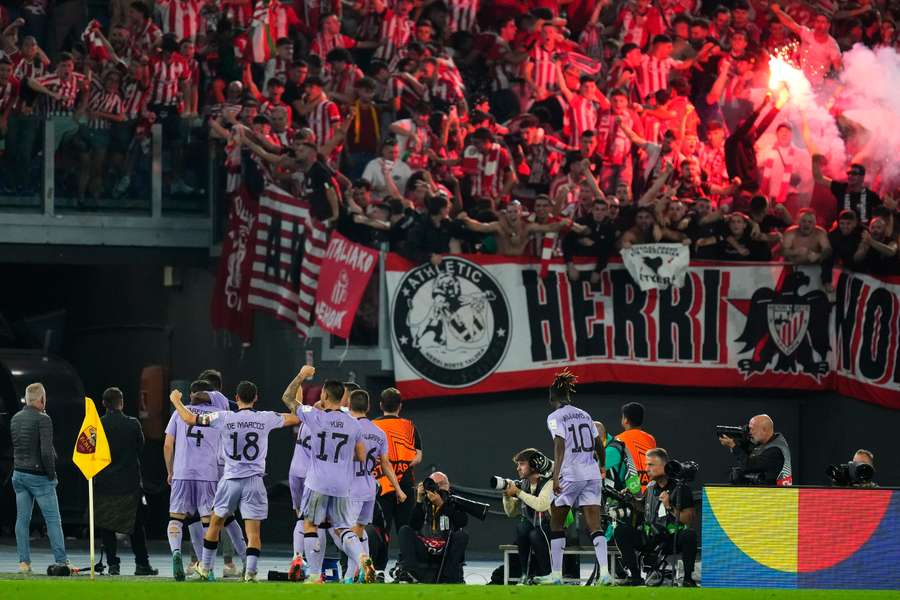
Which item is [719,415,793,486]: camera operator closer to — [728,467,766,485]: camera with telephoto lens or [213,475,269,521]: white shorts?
[728,467,766,485]: camera with telephoto lens

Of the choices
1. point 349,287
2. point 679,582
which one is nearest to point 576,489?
point 679,582

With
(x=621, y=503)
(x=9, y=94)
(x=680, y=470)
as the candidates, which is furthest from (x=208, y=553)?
(x=9, y=94)

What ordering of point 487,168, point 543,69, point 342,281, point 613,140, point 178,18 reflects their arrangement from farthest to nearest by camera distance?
point 543,69 → point 178,18 → point 613,140 → point 487,168 → point 342,281

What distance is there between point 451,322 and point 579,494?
5.90m

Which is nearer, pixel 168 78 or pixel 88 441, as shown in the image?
pixel 88 441

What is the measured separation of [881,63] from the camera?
26844mm

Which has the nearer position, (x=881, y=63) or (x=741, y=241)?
(x=741, y=241)

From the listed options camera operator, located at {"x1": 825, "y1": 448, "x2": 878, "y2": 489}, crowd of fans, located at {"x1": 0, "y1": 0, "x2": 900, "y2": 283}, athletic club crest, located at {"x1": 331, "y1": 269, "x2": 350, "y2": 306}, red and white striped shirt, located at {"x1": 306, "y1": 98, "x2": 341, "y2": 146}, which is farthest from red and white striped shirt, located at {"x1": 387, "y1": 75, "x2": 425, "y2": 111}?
camera operator, located at {"x1": 825, "y1": 448, "x2": 878, "y2": 489}

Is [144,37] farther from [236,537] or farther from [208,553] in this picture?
[208,553]

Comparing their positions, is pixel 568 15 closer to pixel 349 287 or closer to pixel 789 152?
pixel 789 152

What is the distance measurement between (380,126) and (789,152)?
529cm

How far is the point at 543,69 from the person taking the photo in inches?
1000

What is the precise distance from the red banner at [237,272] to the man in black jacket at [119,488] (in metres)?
5.75

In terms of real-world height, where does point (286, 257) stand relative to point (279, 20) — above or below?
below
